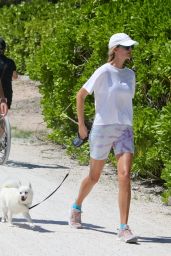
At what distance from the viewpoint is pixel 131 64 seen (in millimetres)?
9320

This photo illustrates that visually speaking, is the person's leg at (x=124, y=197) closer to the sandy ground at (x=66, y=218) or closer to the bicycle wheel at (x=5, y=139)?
the sandy ground at (x=66, y=218)

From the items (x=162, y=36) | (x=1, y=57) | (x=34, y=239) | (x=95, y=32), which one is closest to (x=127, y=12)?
(x=95, y=32)

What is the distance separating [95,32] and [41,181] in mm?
2003

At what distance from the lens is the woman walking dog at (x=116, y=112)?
674 cm

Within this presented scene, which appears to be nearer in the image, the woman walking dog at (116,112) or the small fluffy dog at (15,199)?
the woman walking dog at (116,112)

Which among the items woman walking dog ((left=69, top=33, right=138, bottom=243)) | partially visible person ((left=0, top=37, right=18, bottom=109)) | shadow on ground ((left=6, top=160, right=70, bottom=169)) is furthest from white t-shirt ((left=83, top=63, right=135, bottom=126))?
partially visible person ((left=0, top=37, right=18, bottom=109))

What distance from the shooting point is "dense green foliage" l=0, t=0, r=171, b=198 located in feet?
27.9

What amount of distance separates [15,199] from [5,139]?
360 cm

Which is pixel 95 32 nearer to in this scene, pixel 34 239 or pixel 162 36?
pixel 162 36

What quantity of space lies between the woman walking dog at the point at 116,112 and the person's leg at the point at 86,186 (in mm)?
21

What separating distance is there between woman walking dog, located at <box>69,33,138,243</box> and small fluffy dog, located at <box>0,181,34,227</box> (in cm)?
65

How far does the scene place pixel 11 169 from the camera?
33.8 feet

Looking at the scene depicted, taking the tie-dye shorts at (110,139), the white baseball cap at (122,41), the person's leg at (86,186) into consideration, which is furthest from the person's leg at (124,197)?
the white baseball cap at (122,41)

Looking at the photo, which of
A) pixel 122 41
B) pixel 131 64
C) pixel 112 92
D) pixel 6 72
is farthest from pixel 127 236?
pixel 6 72
